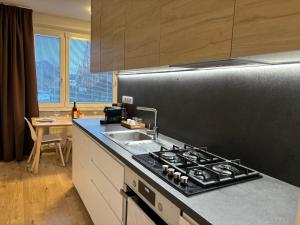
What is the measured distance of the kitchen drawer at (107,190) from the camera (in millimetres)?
1494

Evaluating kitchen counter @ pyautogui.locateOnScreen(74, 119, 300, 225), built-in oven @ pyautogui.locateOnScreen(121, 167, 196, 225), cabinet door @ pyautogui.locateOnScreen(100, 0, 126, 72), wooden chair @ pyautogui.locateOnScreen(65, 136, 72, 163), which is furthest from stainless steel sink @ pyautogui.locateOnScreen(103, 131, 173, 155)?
wooden chair @ pyautogui.locateOnScreen(65, 136, 72, 163)

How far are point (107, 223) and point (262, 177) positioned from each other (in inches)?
45.1

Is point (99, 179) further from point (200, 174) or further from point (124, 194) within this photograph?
point (200, 174)

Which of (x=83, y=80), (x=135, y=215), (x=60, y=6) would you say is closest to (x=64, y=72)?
(x=83, y=80)

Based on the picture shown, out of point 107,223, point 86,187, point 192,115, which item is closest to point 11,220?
point 86,187

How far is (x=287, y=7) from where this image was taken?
29.8 inches

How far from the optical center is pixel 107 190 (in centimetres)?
170

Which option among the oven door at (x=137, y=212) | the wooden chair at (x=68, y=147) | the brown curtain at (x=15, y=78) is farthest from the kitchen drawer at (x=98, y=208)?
the brown curtain at (x=15, y=78)

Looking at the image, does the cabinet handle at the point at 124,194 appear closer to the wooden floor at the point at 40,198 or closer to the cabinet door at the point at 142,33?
the cabinet door at the point at 142,33

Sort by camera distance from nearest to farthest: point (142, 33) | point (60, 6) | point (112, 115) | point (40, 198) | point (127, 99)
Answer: point (142, 33), point (112, 115), point (40, 198), point (127, 99), point (60, 6)

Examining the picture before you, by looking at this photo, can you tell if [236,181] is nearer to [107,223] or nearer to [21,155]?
[107,223]

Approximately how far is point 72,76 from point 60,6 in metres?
1.33

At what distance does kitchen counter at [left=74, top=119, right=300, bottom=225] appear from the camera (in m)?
0.81

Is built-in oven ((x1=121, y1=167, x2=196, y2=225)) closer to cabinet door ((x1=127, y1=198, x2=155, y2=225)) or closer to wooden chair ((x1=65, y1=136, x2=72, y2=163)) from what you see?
cabinet door ((x1=127, y1=198, x2=155, y2=225))
